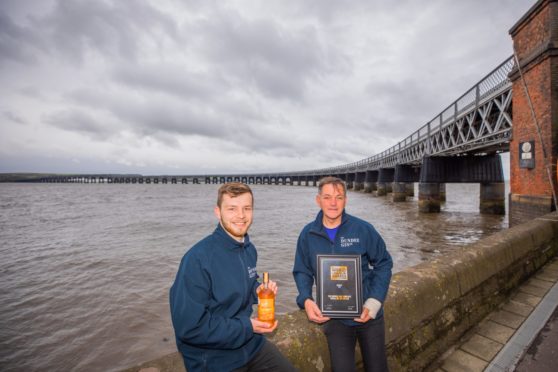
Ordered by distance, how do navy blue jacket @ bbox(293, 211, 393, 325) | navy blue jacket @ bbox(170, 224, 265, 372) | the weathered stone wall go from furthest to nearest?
navy blue jacket @ bbox(293, 211, 393, 325) < the weathered stone wall < navy blue jacket @ bbox(170, 224, 265, 372)

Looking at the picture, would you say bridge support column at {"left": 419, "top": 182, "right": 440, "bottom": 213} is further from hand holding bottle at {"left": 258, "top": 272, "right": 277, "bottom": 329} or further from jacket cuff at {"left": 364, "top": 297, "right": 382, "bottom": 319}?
hand holding bottle at {"left": 258, "top": 272, "right": 277, "bottom": 329}

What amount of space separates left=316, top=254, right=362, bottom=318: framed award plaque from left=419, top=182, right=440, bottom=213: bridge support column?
925 inches

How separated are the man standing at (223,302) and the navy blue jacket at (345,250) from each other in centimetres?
62

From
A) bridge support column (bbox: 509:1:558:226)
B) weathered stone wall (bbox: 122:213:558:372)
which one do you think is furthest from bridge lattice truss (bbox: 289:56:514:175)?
weathered stone wall (bbox: 122:213:558:372)

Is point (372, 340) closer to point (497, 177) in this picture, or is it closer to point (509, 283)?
point (509, 283)

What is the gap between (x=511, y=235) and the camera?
455 cm

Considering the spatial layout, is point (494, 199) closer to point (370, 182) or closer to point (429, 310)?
point (429, 310)

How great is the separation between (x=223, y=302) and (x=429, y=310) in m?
2.13

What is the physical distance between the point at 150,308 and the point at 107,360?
63.4 inches

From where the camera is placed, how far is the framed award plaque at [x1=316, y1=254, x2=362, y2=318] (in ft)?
7.02

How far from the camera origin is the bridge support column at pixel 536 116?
8.67 m

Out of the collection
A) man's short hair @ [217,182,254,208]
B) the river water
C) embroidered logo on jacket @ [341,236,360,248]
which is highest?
man's short hair @ [217,182,254,208]

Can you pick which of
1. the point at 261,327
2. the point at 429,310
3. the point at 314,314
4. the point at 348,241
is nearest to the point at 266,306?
the point at 261,327

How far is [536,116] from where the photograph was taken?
9.34 m
